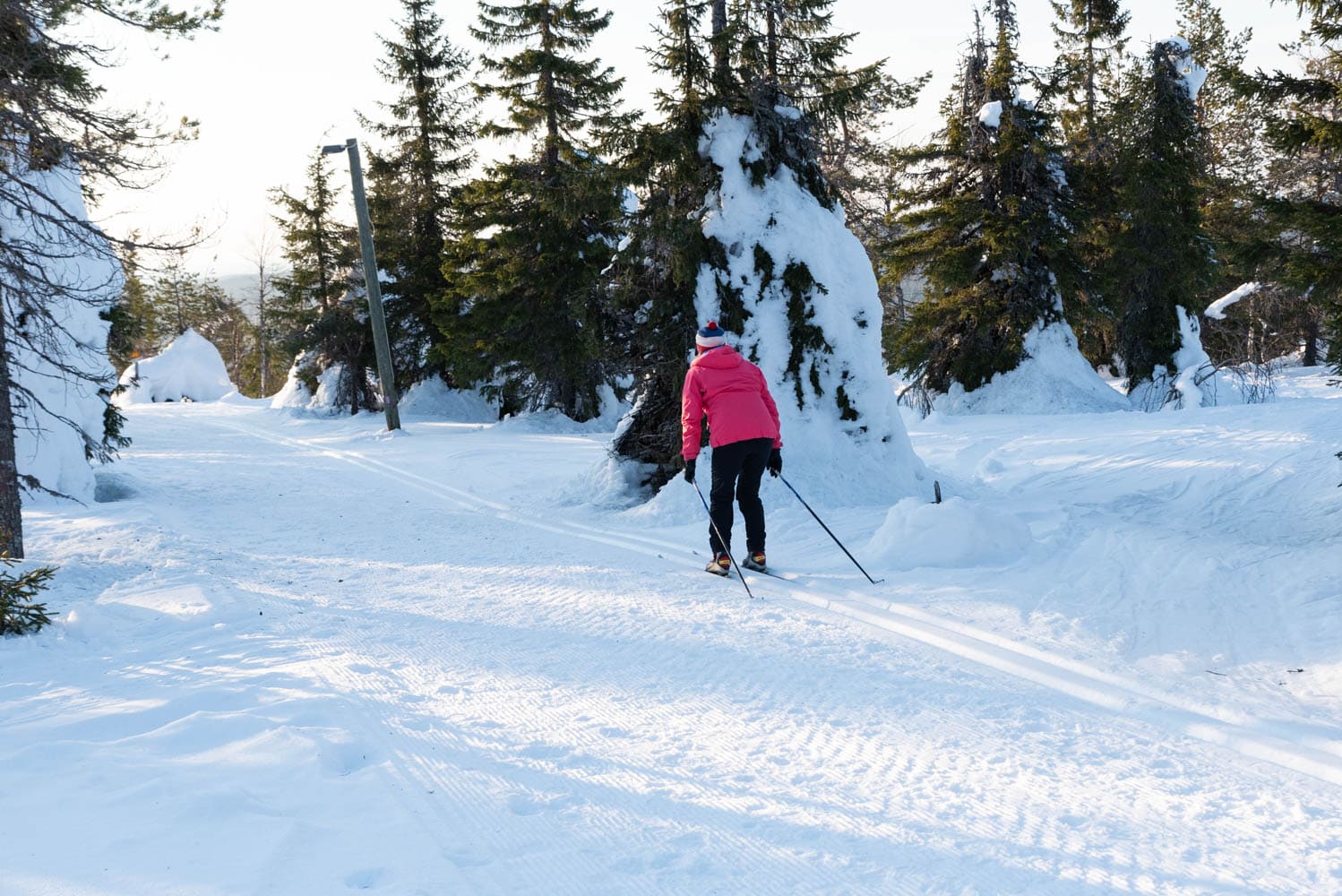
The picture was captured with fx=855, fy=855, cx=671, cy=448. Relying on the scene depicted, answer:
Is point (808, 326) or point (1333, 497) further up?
point (808, 326)

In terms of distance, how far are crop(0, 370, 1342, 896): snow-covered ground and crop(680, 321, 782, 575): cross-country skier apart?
497 millimetres

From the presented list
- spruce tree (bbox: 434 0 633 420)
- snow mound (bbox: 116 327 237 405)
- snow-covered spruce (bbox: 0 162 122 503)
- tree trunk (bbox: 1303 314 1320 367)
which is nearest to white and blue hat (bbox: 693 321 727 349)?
snow-covered spruce (bbox: 0 162 122 503)

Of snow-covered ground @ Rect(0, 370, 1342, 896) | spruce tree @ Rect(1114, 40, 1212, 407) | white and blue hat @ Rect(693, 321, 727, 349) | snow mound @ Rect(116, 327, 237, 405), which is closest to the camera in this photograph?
snow-covered ground @ Rect(0, 370, 1342, 896)

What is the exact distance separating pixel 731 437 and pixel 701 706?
316cm

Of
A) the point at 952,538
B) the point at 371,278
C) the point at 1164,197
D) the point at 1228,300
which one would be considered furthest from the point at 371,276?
the point at 1228,300

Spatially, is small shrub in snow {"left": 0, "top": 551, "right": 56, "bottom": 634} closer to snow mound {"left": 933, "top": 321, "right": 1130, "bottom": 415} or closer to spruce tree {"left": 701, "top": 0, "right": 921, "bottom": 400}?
spruce tree {"left": 701, "top": 0, "right": 921, "bottom": 400}

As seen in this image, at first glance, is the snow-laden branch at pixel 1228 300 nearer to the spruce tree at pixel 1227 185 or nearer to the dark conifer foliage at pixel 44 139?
the spruce tree at pixel 1227 185

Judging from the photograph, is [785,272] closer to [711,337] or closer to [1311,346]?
[711,337]

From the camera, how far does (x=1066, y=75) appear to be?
19.1 metres

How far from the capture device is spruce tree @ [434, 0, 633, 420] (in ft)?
62.9

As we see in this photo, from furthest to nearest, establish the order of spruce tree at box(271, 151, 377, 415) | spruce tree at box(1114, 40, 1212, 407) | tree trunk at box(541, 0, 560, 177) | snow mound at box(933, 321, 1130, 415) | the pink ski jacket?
spruce tree at box(271, 151, 377, 415) → spruce tree at box(1114, 40, 1212, 407) → tree trunk at box(541, 0, 560, 177) → snow mound at box(933, 321, 1130, 415) → the pink ski jacket

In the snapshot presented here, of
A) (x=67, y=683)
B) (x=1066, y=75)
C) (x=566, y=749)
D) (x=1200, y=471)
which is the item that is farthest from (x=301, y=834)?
(x=1066, y=75)

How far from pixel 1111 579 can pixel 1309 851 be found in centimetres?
353

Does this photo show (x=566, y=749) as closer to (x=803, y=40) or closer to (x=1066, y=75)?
(x=803, y=40)
